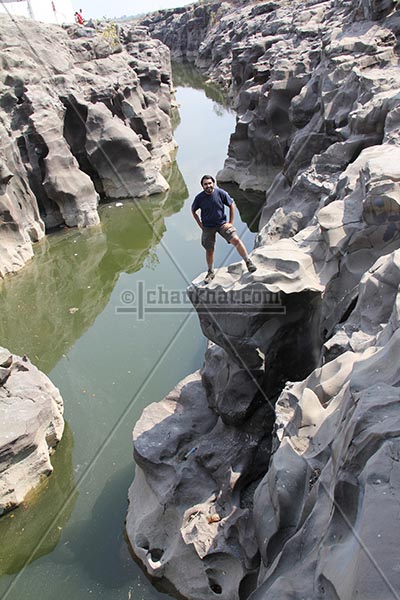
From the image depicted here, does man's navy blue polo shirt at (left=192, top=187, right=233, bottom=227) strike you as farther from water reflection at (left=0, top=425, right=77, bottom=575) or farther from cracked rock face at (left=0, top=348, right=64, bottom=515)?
water reflection at (left=0, top=425, right=77, bottom=575)

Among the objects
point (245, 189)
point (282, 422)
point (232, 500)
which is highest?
point (282, 422)

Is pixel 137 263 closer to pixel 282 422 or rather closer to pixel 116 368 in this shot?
pixel 116 368

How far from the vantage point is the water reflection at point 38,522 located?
265 inches

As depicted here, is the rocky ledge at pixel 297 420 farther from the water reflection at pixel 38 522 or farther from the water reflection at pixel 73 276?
the water reflection at pixel 73 276

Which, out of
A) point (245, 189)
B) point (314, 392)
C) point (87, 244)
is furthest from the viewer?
point (245, 189)

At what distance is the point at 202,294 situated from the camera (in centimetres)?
638

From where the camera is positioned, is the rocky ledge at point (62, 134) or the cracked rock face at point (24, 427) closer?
the cracked rock face at point (24, 427)

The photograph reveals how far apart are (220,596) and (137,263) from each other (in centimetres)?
969

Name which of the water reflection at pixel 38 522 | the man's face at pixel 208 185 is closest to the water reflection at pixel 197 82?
the man's face at pixel 208 185

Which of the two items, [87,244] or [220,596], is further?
[87,244]

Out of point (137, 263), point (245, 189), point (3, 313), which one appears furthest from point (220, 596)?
point (245, 189)

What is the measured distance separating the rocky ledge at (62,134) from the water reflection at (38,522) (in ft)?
22.2

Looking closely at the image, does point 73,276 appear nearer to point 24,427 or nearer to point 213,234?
point 24,427

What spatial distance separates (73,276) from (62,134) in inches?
190
